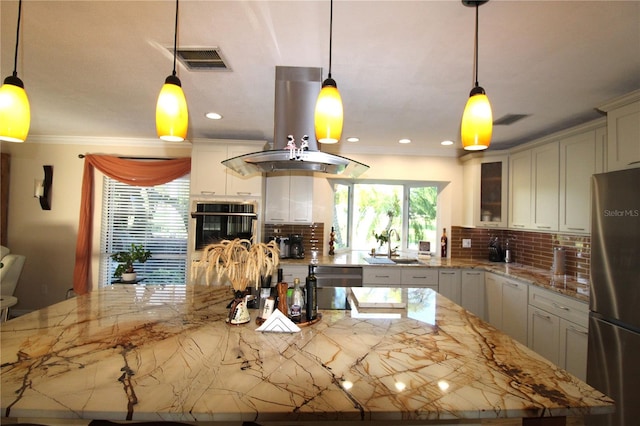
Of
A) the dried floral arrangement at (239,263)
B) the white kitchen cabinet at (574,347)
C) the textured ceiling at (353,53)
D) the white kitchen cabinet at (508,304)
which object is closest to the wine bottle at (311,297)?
the dried floral arrangement at (239,263)

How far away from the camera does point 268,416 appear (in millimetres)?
887

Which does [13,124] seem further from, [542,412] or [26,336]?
[542,412]

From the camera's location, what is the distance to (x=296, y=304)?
1.60 m

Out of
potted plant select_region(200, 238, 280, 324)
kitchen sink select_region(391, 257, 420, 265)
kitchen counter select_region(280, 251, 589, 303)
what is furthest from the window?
potted plant select_region(200, 238, 280, 324)

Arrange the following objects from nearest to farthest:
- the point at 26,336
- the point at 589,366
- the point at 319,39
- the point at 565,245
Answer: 1. the point at 26,336
2. the point at 319,39
3. the point at 589,366
4. the point at 565,245

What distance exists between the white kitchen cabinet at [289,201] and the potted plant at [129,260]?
63.7 inches

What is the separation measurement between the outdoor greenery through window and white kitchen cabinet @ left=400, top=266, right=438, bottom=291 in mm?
860

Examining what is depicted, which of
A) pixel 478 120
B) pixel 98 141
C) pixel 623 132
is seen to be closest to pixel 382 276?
pixel 623 132

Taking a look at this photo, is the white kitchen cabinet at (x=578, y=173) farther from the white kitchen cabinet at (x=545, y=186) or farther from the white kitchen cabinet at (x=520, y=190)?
the white kitchen cabinet at (x=520, y=190)

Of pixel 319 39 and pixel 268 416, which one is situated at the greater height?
pixel 319 39

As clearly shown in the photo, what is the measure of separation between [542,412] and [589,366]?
1772 mm

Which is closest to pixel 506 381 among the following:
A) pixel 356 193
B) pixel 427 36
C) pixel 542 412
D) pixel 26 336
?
pixel 542 412

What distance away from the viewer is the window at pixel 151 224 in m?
4.23

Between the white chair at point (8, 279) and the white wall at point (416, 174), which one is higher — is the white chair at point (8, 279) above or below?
below
